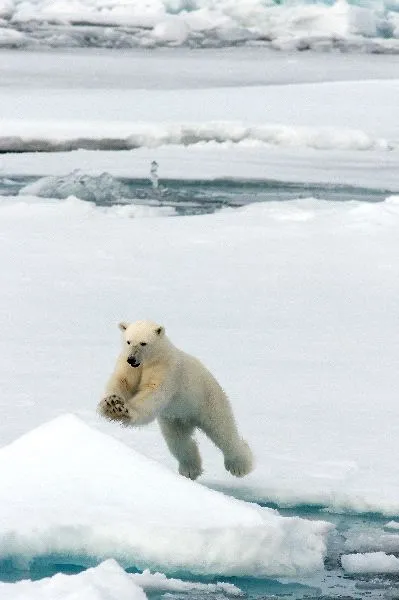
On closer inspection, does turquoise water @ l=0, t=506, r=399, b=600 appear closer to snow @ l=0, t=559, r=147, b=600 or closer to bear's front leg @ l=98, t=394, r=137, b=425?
snow @ l=0, t=559, r=147, b=600

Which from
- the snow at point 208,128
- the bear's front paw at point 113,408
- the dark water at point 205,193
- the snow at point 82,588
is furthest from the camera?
the snow at point 208,128

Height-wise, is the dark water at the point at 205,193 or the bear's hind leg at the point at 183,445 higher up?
the dark water at the point at 205,193

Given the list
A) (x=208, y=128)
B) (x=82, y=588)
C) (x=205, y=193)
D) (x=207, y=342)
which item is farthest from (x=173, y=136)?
(x=82, y=588)

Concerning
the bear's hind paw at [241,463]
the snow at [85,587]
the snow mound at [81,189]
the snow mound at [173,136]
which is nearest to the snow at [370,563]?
the snow at [85,587]

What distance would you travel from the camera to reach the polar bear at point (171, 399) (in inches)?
137

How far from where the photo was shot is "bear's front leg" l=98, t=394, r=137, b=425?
337cm

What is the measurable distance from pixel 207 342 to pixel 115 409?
2.40 m

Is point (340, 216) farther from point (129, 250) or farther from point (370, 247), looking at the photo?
point (129, 250)

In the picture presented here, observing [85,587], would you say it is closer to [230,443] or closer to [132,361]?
[132,361]

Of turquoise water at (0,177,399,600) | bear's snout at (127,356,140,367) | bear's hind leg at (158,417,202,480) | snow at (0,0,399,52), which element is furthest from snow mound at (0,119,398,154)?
snow at (0,0,399,52)

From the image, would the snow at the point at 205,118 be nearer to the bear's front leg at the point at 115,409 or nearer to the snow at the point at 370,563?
the bear's front leg at the point at 115,409

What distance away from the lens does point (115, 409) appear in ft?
11.1

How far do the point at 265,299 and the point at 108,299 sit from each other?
0.84 metres

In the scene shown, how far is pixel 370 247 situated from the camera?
831 cm
